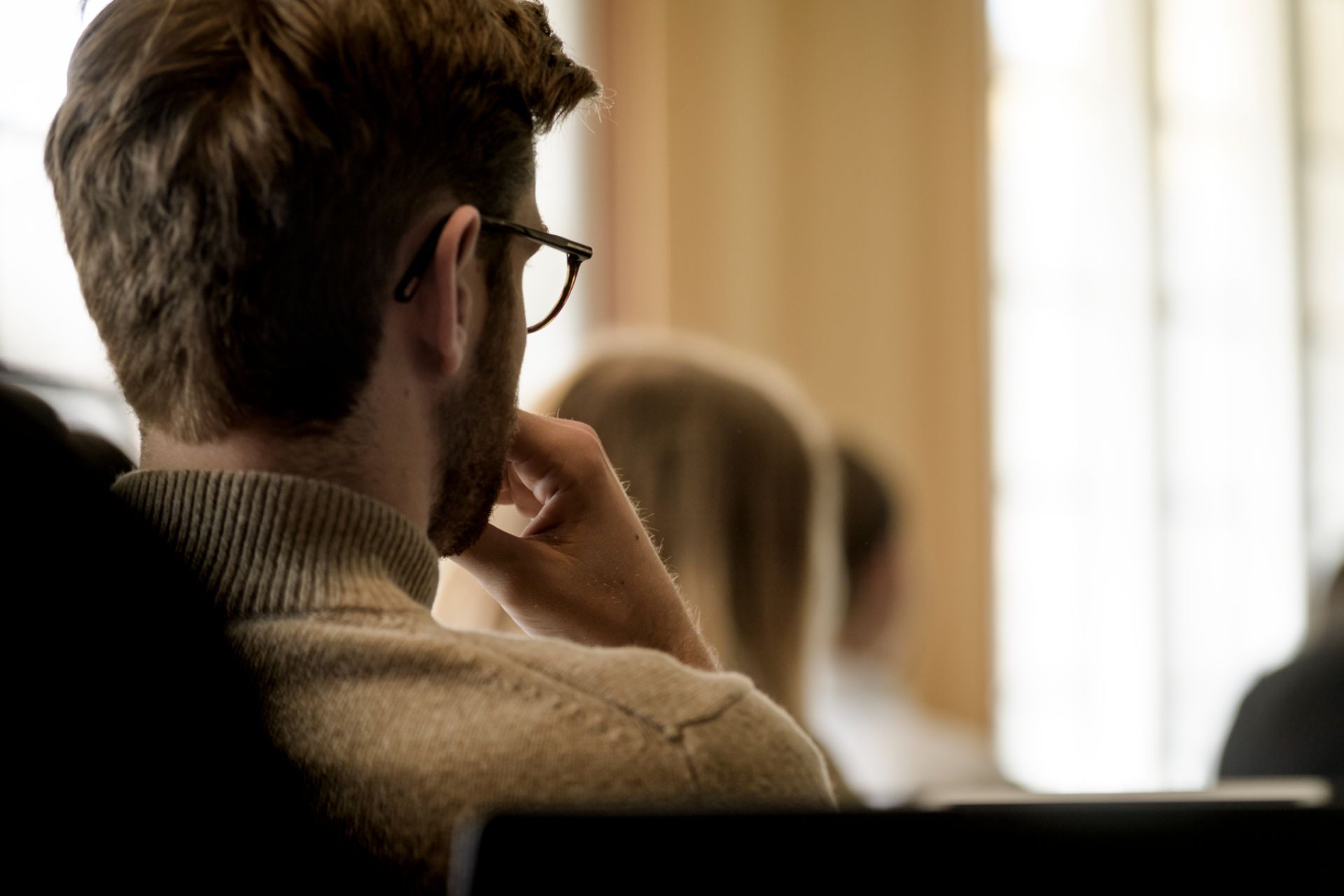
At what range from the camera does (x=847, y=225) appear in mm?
4199

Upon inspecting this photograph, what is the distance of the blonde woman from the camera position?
129 centimetres

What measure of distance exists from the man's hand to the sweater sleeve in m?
0.26

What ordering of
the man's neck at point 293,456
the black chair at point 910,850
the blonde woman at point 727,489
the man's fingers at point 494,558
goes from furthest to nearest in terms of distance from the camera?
the blonde woman at point 727,489
the man's fingers at point 494,558
the man's neck at point 293,456
the black chair at point 910,850

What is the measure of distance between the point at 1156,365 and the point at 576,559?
430 cm

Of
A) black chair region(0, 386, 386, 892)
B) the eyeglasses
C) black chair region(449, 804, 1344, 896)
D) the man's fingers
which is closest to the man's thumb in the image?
the man's fingers

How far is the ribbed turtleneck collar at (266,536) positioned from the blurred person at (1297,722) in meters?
1.44

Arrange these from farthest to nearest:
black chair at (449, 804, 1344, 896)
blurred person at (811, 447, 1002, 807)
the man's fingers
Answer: blurred person at (811, 447, 1002, 807), the man's fingers, black chair at (449, 804, 1344, 896)

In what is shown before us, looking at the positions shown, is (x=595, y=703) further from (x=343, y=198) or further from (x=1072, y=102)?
(x=1072, y=102)

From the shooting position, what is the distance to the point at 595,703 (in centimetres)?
69

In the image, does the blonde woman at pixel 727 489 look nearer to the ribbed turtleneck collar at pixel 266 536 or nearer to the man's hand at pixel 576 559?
the man's hand at pixel 576 559

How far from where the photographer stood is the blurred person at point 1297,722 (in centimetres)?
185

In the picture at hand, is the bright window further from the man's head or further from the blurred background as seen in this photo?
the man's head

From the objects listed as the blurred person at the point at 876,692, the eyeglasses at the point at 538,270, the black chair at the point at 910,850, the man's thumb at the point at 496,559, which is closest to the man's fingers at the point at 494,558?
the man's thumb at the point at 496,559

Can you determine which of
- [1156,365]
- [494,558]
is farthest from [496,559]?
[1156,365]
